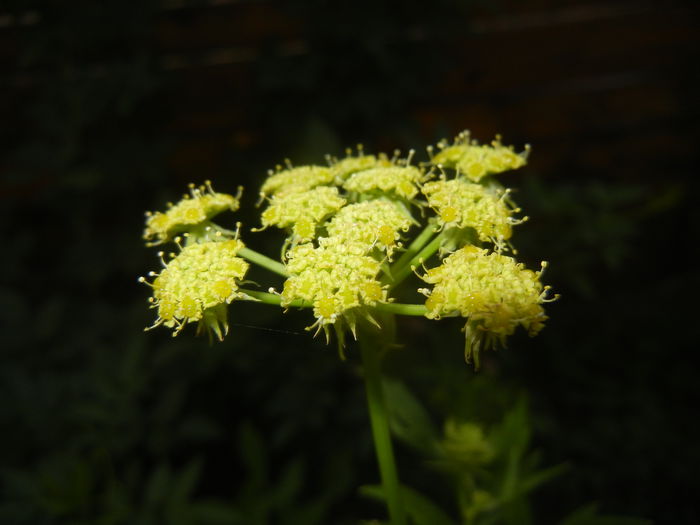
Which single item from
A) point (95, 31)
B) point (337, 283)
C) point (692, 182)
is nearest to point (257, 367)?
Result: point (337, 283)

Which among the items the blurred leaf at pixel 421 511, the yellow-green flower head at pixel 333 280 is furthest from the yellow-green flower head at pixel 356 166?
the blurred leaf at pixel 421 511

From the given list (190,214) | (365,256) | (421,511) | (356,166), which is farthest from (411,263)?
(421,511)

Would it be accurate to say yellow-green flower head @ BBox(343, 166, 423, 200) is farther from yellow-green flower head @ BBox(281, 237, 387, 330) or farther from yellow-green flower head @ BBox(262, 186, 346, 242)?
yellow-green flower head @ BBox(281, 237, 387, 330)

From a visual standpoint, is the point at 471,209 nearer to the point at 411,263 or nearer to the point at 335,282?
the point at 411,263

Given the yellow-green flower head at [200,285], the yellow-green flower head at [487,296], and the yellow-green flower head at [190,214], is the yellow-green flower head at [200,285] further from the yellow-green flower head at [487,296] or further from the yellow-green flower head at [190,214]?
the yellow-green flower head at [487,296]

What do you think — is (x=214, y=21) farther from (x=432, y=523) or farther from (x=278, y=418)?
(x=432, y=523)

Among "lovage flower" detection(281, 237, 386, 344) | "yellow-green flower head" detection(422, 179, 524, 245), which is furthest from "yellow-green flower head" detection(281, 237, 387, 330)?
"yellow-green flower head" detection(422, 179, 524, 245)
